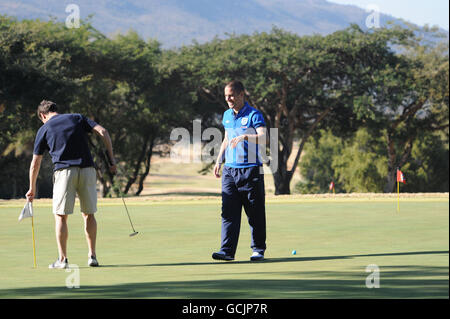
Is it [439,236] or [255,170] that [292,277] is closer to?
[255,170]

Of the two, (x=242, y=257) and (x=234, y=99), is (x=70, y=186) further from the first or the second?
(x=242, y=257)

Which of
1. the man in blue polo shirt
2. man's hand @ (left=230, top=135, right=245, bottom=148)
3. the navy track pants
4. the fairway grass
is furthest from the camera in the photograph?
the navy track pants

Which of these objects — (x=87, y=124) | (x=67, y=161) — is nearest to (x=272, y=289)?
(x=67, y=161)

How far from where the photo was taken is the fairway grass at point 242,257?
739 cm

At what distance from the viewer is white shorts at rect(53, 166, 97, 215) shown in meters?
9.55

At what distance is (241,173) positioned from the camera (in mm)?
10438

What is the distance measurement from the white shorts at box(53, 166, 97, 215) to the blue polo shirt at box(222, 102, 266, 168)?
72.4 inches

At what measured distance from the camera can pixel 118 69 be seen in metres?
40.4

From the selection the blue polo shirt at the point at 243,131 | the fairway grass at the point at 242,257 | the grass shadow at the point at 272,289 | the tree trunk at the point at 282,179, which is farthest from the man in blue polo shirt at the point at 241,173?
the tree trunk at the point at 282,179

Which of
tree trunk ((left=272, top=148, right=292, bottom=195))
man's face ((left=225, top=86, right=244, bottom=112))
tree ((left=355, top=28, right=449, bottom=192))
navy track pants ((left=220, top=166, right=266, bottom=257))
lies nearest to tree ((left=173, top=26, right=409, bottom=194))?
tree trunk ((left=272, top=148, right=292, bottom=195))

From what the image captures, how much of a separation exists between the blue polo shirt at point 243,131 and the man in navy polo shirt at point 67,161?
1622mm

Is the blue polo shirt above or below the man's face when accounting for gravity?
below

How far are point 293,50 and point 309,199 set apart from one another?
13.5 m

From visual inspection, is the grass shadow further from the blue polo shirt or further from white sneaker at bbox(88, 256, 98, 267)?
the blue polo shirt
